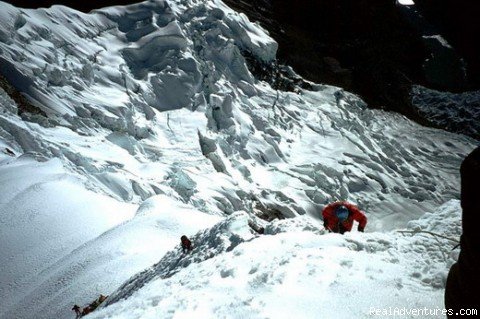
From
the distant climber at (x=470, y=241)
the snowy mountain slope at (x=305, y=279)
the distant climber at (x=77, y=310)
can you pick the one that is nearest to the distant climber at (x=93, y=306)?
the distant climber at (x=77, y=310)

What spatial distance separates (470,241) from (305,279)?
5.42ft

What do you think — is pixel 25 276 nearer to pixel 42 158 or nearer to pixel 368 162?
pixel 42 158

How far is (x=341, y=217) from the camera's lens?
5512 millimetres

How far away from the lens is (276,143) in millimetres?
14445

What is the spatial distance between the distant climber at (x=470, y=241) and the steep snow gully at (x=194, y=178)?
0.98 meters

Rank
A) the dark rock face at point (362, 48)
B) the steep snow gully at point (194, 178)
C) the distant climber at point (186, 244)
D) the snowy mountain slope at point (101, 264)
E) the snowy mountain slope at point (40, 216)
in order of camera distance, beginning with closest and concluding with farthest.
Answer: the steep snow gully at point (194, 178)
the distant climber at point (186, 244)
the snowy mountain slope at point (101, 264)
the snowy mountain slope at point (40, 216)
the dark rock face at point (362, 48)

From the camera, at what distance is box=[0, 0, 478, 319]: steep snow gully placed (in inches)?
152

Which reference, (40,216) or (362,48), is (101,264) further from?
(362,48)

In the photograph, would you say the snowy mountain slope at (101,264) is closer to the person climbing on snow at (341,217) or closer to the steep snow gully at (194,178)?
the steep snow gully at (194,178)

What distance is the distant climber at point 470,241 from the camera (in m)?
2.25

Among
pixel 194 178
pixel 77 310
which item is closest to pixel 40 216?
pixel 77 310

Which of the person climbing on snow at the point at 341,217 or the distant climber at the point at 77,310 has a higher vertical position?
the person climbing on snow at the point at 341,217

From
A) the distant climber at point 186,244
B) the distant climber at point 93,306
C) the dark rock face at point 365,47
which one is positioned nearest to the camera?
the distant climber at point 93,306

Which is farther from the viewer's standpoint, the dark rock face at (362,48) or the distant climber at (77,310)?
the dark rock face at (362,48)
